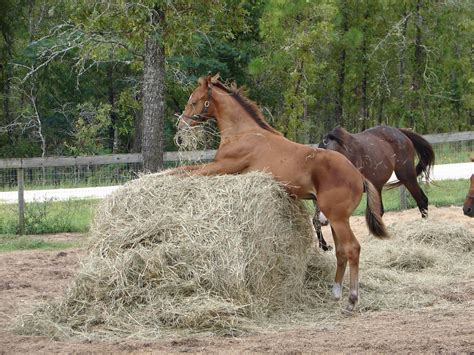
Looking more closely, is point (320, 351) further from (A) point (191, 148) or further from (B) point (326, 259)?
(A) point (191, 148)

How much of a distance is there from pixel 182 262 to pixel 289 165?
5.46 ft

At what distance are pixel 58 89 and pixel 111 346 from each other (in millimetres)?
22965

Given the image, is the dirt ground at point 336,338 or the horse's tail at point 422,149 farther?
the horse's tail at point 422,149

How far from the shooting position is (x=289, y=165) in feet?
27.3

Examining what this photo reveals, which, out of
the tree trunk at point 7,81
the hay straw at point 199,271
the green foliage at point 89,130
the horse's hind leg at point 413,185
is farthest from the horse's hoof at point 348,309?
the tree trunk at point 7,81

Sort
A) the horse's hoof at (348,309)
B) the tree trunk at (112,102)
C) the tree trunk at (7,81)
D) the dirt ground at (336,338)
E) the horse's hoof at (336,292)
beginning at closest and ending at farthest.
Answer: the dirt ground at (336,338) → the horse's hoof at (348,309) → the horse's hoof at (336,292) → the tree trunk at (112,102) → the tree trunk at (7,81)

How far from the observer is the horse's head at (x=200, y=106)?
29.5 feet

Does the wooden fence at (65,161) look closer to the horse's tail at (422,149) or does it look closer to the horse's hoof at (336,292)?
the horse's tail at (422,149)

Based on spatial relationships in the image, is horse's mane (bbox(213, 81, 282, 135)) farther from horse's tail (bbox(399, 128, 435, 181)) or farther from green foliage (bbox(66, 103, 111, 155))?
green foliage (bbox(66, 103, 111, 155))

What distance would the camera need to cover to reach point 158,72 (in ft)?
39.7

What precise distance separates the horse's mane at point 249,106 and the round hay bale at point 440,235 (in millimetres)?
3457

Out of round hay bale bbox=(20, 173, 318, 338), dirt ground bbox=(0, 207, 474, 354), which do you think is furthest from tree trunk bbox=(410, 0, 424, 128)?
round hay bale bbox=(20, 173, 318, 338)

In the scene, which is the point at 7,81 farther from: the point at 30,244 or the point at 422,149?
the point at 422,149

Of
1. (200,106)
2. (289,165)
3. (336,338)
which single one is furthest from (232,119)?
(336,338)
